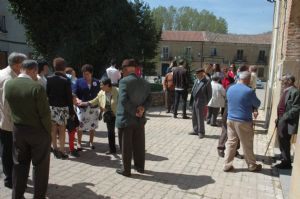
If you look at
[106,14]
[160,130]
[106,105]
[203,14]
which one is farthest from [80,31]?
[203,14]

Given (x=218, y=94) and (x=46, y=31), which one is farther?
(x=46, y=31)

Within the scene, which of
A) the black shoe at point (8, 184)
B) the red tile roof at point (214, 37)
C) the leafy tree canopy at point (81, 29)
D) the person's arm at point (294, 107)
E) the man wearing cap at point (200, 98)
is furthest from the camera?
the red tile roof at point (214, 37)

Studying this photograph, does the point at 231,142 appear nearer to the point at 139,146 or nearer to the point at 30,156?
the point at 139,146

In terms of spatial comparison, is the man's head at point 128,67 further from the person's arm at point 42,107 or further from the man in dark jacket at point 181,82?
the man in dark jacket at point 181,82

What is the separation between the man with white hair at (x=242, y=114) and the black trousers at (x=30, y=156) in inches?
132

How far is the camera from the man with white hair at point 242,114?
237 inches

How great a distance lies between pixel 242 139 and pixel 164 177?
1582 mm

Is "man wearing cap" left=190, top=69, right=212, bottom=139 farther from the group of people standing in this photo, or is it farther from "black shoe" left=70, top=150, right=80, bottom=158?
"black shoe" left=70, top=150, right=80, bottom=158

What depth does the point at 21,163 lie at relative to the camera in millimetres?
4395

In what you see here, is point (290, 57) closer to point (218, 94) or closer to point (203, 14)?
point (218, 94)

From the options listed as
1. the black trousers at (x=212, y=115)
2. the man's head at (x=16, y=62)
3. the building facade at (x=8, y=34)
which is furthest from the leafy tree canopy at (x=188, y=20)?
the man's head at (x=16, y=62)

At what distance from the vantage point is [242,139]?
20.2 feet

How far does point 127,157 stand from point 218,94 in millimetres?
5511

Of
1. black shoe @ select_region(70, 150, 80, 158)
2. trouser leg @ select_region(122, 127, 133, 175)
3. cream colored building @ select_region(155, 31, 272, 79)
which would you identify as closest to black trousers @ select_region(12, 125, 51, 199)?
trouser leg @ select_region(122, 127, 133, 175)
